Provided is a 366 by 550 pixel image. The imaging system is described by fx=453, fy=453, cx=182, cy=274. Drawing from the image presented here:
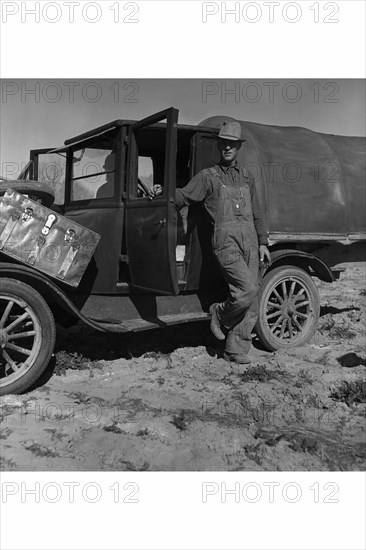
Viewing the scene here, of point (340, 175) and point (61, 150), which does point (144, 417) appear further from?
point (340, 175)

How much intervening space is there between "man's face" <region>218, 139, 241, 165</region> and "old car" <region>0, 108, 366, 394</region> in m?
0.23

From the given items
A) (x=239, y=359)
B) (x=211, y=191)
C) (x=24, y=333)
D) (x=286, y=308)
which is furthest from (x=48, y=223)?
(x=286, y=308)

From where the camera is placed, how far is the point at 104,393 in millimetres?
3623

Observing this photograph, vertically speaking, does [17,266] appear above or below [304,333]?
above

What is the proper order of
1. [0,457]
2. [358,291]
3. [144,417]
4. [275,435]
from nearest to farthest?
1. [0,457]
2. [275,435]
3. [144,417]
4. [358,291]

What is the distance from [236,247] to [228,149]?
89cm

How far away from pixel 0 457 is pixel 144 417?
964mm

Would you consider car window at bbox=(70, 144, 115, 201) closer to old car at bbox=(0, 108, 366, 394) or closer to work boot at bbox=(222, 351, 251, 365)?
old car at bbox=(0, 108, 366, 394)

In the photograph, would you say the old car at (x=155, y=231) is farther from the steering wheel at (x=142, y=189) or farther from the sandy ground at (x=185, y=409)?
the sandy ground at (x=185, y=409)

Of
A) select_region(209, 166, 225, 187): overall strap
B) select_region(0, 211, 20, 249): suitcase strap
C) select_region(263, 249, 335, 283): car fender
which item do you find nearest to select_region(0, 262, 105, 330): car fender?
select_region(0, 211, 20, 249): suitcase strap

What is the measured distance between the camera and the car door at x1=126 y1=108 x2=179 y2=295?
12.0 feet

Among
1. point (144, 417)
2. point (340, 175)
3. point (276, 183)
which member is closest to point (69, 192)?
point (276, 183)

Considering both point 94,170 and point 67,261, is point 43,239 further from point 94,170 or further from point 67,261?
point 94,170

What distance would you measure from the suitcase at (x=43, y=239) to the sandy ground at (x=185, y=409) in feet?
3.17
